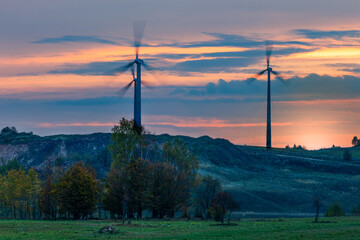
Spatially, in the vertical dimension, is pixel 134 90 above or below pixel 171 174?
above

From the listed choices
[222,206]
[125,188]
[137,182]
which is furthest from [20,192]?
[222,206]

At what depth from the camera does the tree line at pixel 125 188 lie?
10544 cm

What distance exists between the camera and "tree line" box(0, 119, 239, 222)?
105438 mm

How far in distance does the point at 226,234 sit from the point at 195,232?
214 inches

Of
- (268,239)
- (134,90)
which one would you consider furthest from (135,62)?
(268,239)

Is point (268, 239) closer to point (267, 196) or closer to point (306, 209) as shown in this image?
point (306, 209)

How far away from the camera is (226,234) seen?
218ft

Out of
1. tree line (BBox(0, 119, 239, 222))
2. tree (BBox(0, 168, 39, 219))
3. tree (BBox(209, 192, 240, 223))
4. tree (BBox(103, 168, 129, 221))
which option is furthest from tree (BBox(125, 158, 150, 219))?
tree (BBox(0, 168, 39, 219))

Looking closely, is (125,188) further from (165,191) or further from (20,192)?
(20,192)

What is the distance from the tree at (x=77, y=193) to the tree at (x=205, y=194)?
19876mm

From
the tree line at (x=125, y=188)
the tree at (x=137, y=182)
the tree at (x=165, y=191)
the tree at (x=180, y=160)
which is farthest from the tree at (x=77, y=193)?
the tree at (x=180, y=160)

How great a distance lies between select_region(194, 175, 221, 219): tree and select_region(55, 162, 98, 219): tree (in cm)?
1988

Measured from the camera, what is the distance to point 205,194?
112688 millimetres

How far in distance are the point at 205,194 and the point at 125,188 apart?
762 inches
